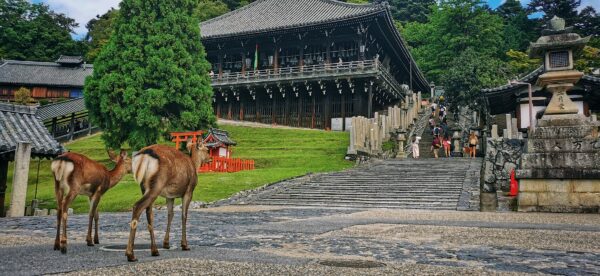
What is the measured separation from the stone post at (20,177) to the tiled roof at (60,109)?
93.9ft

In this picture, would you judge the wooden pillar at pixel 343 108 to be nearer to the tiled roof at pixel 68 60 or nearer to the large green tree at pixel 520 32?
the large green tree at pixel 520 32

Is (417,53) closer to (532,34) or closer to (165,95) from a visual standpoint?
(532,34)

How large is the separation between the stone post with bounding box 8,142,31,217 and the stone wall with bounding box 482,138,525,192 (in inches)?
605

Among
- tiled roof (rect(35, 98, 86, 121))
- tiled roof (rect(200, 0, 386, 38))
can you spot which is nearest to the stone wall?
tiled roof (rect(200, 0, 386, 38))

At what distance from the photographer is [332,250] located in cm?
584

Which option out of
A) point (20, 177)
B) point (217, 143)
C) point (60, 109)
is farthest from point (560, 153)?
point (60, 109)

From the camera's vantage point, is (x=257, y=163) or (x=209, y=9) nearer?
(x=257, y=163)

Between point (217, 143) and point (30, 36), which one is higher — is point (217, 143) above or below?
below

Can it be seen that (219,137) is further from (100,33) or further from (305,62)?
(100,33)

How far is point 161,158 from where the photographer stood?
16.1 feet

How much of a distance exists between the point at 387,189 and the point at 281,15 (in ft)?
100

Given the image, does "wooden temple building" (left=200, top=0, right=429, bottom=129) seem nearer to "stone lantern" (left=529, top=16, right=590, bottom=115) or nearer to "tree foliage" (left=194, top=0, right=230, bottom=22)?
"tree foliage" (left=194, top=0, right=230, bottom=22)

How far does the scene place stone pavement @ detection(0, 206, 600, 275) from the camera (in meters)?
4.32

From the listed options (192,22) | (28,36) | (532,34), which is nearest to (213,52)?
(192,22)
